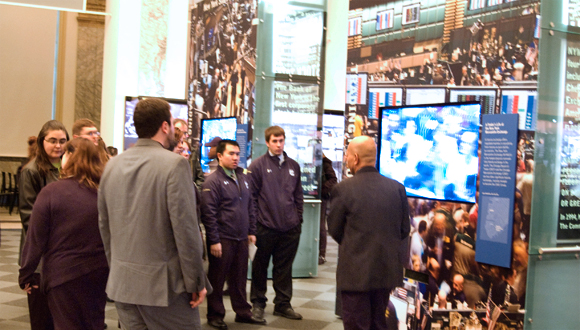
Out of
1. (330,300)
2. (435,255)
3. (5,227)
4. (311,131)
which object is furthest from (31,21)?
(435,255)

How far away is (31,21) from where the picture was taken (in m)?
15.8

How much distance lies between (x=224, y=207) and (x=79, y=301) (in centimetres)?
224

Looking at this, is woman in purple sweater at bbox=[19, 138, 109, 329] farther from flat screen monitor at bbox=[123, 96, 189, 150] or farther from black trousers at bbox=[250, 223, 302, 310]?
flat screen monitor at bbox=[123, 96, 189, 150]

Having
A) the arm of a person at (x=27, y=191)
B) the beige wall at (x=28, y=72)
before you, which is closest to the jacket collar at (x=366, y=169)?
the arm of a person at (x=27, y=191)

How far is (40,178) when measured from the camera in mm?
3951

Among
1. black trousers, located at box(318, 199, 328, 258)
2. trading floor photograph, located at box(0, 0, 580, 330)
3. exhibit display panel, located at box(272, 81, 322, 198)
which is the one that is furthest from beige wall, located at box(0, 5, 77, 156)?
exhibit display panel, located at box(272, 81, 322, 198)

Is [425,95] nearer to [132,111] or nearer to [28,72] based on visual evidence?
[132,111]

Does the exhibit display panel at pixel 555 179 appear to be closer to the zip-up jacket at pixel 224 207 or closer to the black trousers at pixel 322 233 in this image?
the zip-up jacket at pixel 224 207

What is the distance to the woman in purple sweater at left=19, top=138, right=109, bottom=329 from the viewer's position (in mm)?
3111

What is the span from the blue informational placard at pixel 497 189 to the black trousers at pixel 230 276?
2.24 m

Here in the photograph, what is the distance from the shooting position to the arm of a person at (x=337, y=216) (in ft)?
12.1

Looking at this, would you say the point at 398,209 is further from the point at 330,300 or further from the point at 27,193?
the point at 330,300

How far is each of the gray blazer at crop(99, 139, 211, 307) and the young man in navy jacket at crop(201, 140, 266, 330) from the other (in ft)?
8.08

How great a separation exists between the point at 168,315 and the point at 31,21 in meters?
15.2
